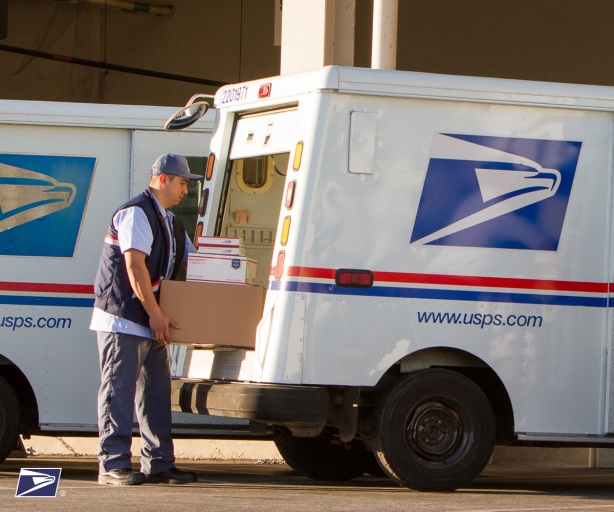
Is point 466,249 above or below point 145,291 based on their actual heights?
above

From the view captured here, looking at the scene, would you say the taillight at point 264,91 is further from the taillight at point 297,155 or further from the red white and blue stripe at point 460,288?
the red white and blue stripe at point 460,288

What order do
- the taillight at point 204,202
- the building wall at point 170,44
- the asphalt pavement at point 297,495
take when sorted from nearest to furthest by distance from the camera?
1. the asphalt pavement at point 297,495
2. the taillight at point 204,202
3. the building wall at point 170,44

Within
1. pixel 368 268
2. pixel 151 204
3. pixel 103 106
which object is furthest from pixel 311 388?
pixel 103 106

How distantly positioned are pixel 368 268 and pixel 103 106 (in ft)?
8.39

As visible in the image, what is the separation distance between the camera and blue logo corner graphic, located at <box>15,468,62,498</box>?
679cm

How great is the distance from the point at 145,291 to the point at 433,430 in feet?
6.13

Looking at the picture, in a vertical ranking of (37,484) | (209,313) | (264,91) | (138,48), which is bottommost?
(37,484)

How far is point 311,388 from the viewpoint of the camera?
6.87 m

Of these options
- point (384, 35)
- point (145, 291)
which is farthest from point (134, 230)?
point (384, 35)

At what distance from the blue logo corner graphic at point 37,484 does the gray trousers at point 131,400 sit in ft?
1.14

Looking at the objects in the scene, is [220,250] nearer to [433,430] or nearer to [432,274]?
[432,274]

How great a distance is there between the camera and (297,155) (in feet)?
23.1

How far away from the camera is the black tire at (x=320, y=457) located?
27.9ft

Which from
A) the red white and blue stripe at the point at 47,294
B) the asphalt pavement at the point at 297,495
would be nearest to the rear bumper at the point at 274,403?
the asphalt pavement at the point at 297,495
